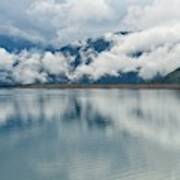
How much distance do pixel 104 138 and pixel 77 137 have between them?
3316 mm

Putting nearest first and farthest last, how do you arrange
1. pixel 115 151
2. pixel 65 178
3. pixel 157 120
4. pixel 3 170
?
pixel 65 178 → pixel 3 170 → pixel 115 151 → pixel 157 120

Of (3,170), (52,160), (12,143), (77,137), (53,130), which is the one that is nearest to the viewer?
(3,170)

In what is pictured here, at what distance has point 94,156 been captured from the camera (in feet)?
113

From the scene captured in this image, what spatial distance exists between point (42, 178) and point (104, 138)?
712 inches

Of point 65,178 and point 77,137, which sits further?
point 77,137

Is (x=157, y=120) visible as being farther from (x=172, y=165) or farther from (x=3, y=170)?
(x=3, y=170)

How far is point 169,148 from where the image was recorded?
38438 millimetres

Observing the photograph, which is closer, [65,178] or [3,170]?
[65,178]

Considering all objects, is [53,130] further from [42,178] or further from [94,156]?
[42,178]

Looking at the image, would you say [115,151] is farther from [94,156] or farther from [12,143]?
[12,143]

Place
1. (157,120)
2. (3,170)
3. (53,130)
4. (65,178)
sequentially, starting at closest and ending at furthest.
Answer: (65,178)
(3,170)
(53,130)
(157,120)

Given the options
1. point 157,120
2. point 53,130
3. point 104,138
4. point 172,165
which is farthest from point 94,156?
point 157,120

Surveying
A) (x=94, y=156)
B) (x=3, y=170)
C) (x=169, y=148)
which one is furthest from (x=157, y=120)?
(x=3, y=170)

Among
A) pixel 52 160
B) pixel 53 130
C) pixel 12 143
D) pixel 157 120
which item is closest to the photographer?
pixel 52 160
